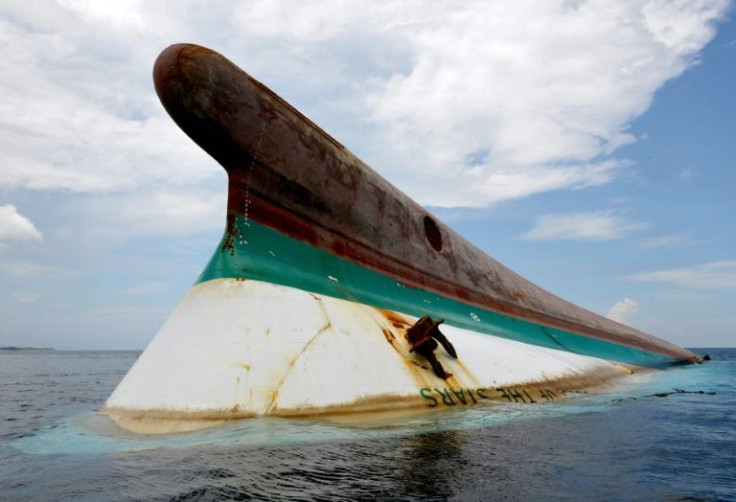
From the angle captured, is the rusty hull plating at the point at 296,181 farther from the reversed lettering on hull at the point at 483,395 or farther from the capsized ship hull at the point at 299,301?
the reversed lettering on hull at the point at 483,395

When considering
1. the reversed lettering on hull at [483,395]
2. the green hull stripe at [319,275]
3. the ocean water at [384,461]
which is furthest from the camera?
the green hull stripe at [319,275]

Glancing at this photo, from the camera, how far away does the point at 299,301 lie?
8523 mm

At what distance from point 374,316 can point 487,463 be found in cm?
463

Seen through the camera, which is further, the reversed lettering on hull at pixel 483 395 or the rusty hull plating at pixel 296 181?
the rusty hull plating at pixel 296 181

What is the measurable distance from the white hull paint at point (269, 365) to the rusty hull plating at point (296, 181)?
5.67 ft

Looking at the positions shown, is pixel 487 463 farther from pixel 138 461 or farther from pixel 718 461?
pixel 138 461

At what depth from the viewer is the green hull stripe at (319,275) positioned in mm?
8875

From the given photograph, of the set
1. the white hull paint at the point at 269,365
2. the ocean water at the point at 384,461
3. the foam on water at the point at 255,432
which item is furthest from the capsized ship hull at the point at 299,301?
the ocean water at the point at 384,461

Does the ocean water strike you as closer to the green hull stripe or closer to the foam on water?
the foam on water

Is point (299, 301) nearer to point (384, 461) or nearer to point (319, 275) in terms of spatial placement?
point (319, 275)

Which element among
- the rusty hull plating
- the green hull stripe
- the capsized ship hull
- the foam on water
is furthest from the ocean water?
the rusty hull plating

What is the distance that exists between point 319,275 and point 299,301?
1.32 metres

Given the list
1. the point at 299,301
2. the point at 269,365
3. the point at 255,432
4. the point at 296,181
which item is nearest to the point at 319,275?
the point at 299,301

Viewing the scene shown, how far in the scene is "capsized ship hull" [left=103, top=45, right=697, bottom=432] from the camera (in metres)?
7.15
